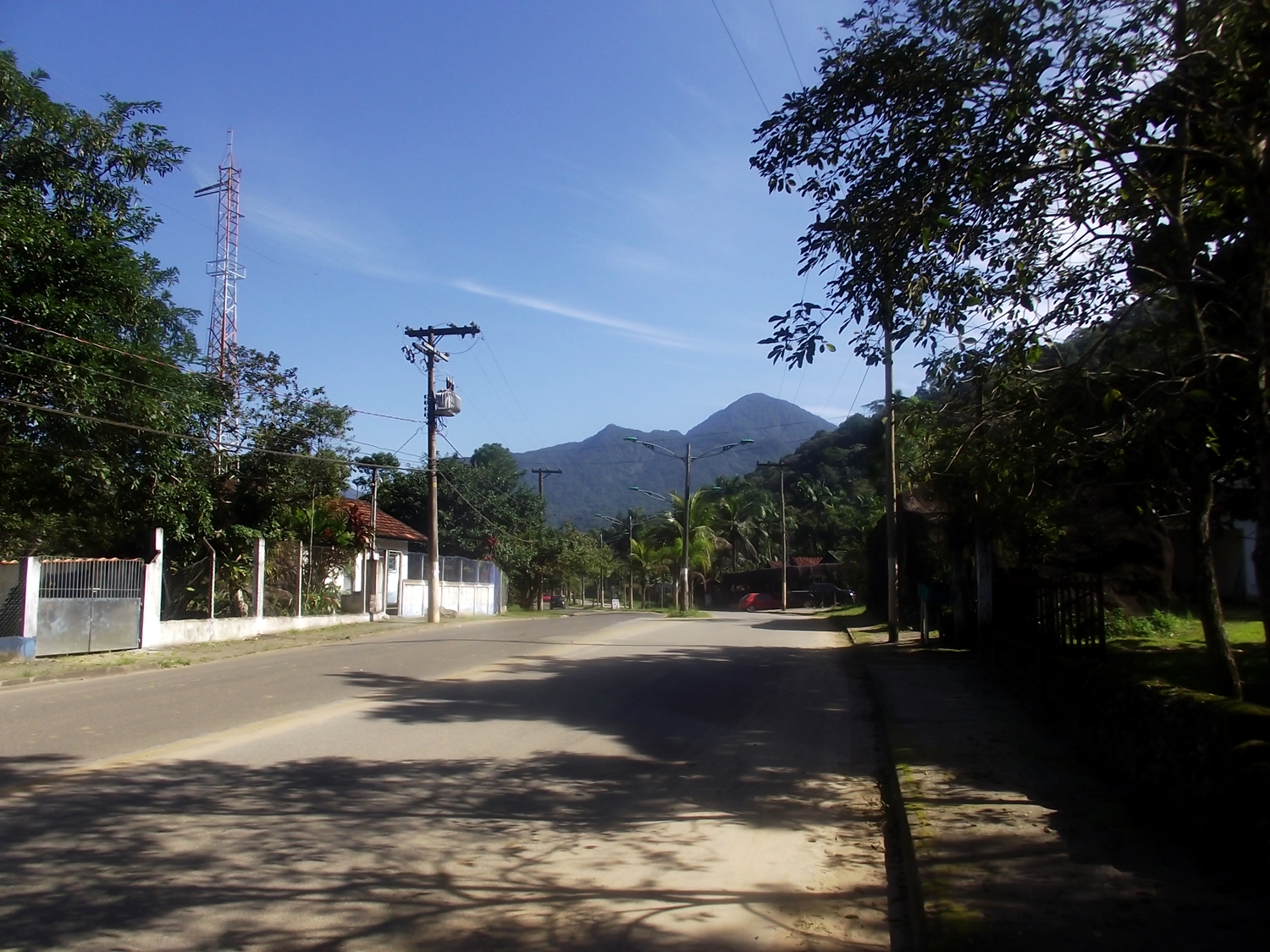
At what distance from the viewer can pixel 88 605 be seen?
20641mm

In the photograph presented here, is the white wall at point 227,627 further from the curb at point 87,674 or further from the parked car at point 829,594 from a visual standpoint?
the parked car at point 829,594

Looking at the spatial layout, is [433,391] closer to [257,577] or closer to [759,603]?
[257,577]

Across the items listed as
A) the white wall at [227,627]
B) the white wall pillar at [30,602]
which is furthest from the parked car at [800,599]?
the white wall pillar at [30,602]

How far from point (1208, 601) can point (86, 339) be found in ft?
62.6

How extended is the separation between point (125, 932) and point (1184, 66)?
29.6 feet

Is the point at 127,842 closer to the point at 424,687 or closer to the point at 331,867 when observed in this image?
the point at 331,867

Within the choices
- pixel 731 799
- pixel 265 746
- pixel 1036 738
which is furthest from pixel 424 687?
pixel 1036 738

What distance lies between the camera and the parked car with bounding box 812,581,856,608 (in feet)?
195

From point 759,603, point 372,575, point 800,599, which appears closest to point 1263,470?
point 372,575

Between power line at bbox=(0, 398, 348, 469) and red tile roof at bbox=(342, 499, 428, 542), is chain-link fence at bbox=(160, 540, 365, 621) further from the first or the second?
power line at bbox=(0, 398, 348, 469)

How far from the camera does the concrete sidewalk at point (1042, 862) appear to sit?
14.8ft

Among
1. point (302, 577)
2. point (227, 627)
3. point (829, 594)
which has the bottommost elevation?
point (227, 627)

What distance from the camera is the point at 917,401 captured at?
10320 millimetres

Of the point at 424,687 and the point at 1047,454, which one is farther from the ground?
the point at 1047,454
